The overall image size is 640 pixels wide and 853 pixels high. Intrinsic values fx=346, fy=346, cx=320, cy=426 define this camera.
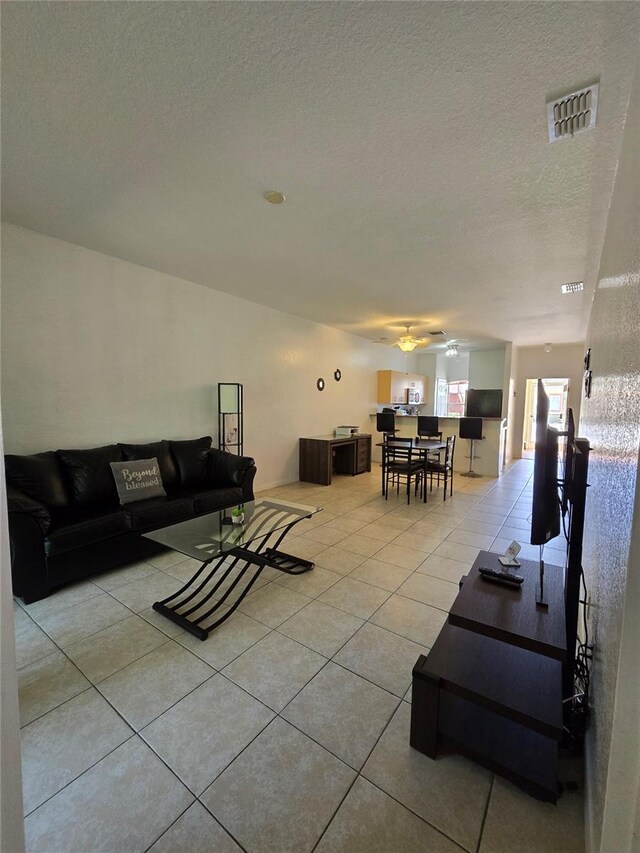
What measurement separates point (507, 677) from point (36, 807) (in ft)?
5.76

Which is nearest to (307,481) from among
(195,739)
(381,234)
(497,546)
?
(497,546)

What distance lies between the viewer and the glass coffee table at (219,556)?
6.91 ft

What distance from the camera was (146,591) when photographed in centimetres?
250

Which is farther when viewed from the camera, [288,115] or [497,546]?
[497,546]

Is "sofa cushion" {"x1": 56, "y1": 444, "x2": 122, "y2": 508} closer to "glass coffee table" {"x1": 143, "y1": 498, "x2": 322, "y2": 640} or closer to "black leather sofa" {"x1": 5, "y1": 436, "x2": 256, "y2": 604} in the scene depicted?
"black leather sofa" {"x1": 5, "y1": 436, "x2": 256, "y2": 604}

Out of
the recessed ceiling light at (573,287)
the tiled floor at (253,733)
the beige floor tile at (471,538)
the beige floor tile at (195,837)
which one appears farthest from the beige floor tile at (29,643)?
the recessed ceiling light at (573,287)

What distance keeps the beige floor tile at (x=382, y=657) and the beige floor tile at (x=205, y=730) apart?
51 cm

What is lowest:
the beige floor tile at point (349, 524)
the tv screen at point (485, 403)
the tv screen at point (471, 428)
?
the beige floor tile at point (349, 524)

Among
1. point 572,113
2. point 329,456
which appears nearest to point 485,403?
point 329,456

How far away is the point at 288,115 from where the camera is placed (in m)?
1.66

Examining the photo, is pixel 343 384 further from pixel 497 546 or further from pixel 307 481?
pixel 497 546

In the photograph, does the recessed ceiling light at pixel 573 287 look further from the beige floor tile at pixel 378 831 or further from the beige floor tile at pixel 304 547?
the beige floor tile at pixel 378 831

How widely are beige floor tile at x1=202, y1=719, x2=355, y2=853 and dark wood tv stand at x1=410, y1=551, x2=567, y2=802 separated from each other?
1.23 feet

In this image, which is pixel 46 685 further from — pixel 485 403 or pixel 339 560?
pixel 485 403
